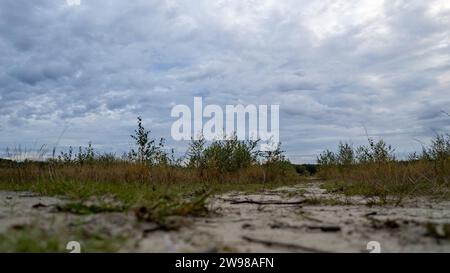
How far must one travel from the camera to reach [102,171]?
9.36m

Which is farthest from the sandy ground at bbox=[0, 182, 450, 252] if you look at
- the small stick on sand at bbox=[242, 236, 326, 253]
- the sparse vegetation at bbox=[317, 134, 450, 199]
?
the sparse vegetation at bbox=[317, 134, 450, 199]

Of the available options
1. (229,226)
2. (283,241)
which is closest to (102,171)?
(229,226)

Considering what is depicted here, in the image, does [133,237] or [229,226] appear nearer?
[133,237]

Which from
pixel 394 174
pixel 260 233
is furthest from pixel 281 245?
pixel 394 174

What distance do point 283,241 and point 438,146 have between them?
837 cm

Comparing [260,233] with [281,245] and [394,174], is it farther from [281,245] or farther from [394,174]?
[394,174]

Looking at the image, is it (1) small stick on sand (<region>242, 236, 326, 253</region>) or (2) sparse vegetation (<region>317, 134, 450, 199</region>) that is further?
(2) sparse vegetation (<region>317, 134, 450, 199</region>)

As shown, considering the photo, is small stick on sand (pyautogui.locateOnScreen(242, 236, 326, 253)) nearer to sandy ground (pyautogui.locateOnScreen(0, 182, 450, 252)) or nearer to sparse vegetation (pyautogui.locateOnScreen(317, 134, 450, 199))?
sandy ground (pyautogui.locateOnScreen(0, 182, 450, 252))

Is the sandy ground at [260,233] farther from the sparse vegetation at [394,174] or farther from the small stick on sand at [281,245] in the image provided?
the sparse vegetation at [394,174]

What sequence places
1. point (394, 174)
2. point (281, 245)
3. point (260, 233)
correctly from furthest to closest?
1. point (394, 174)
2. point (260, 233)
3. point (281, 245)

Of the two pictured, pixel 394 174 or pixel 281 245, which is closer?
pixel 281 245
